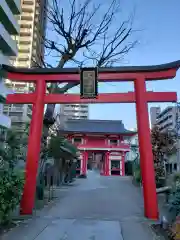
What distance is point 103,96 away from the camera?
8664mm

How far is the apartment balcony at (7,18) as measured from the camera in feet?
56.0

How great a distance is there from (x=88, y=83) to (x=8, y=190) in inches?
178

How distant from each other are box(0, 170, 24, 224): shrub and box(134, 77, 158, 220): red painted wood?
400cm

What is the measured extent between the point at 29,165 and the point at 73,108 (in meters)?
86.0

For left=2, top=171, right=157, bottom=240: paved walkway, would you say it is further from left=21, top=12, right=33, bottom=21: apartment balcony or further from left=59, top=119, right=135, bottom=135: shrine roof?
left=21, top=12, right=33, bottom=21: apartment balcony

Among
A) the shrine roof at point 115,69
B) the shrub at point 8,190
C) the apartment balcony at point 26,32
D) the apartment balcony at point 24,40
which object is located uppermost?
the apartment balcony at point 26,32

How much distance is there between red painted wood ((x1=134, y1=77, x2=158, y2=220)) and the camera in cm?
759

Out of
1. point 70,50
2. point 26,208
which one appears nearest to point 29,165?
point 26,208

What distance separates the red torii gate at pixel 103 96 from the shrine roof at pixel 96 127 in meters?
25.5

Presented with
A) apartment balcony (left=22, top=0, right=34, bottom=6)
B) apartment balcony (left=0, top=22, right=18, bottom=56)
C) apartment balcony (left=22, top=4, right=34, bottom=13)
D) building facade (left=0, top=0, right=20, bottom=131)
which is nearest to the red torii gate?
building facade (left=0, top=0, right=20, bottom=131)

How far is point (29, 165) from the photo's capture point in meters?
8.10

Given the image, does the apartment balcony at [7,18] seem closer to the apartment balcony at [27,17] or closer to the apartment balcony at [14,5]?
the apartment balcony at [14,5]

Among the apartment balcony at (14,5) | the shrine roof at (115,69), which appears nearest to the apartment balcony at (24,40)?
the apartment balcony at (14,5)

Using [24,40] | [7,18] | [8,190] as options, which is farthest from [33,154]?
[24,40]
